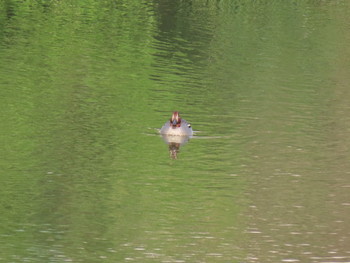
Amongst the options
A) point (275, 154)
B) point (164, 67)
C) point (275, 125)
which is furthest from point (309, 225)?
point (164, 67)

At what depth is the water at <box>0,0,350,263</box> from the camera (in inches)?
910

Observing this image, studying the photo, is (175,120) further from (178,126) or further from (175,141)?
(175,141)

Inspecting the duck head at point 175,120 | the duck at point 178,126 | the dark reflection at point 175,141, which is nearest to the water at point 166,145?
the dark reflection at point 175,141

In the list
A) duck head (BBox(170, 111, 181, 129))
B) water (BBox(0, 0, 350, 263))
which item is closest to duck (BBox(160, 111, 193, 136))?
duck head (BBox(170, 111, 181, 129))

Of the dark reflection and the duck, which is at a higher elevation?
the duck

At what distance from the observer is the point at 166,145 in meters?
30.8

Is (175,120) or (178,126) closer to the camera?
(175,120)

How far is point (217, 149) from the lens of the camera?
30.0 metres

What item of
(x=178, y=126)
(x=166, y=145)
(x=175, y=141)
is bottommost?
(x=166, y=145)

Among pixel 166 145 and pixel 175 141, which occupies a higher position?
pixel 175 141

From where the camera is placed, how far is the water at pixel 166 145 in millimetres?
23109

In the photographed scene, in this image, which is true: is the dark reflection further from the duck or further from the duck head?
the duck head

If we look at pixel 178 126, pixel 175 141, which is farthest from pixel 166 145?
pixel 178 126

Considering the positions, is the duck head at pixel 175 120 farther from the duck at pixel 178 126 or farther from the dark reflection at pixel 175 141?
the dark reflection at pixel 175 141
